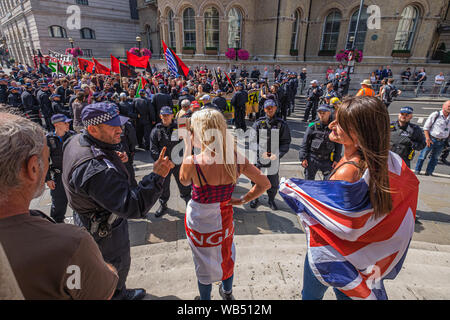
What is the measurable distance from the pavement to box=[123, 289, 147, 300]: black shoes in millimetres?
103

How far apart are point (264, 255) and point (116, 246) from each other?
76.6 inches

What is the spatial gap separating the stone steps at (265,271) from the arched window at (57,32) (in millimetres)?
40124

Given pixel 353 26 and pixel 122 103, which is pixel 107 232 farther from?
Answer: pixel 353 26

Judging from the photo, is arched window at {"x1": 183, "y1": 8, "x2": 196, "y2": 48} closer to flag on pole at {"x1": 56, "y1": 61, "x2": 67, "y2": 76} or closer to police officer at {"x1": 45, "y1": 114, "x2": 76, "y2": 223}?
flag on pole at {"x1": 56, "y1": 61, "x2": 67, "y2": 76}

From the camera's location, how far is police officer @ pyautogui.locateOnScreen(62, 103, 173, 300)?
188 centimetres

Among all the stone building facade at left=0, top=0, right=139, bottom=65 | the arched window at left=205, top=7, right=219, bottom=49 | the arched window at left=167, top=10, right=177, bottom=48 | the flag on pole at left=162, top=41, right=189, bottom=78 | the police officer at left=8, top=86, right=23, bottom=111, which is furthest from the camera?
the stone building facade at left=0, top=0, right=139, bottom=65

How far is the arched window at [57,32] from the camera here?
1238 inches

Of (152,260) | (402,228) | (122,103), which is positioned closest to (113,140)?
(152,260)

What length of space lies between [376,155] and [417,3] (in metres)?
28.6

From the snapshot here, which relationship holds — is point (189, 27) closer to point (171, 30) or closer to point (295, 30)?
point (171, 30)

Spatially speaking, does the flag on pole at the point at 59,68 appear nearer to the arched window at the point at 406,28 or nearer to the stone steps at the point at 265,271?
the stone steps at the point at 265,271

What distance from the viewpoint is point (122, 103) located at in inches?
295

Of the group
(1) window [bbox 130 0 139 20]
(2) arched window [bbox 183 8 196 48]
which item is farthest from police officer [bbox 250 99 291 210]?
(1) window [bbox 130 0 139 20]

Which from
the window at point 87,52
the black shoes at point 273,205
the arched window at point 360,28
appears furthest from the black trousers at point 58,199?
the window at point 87,52
